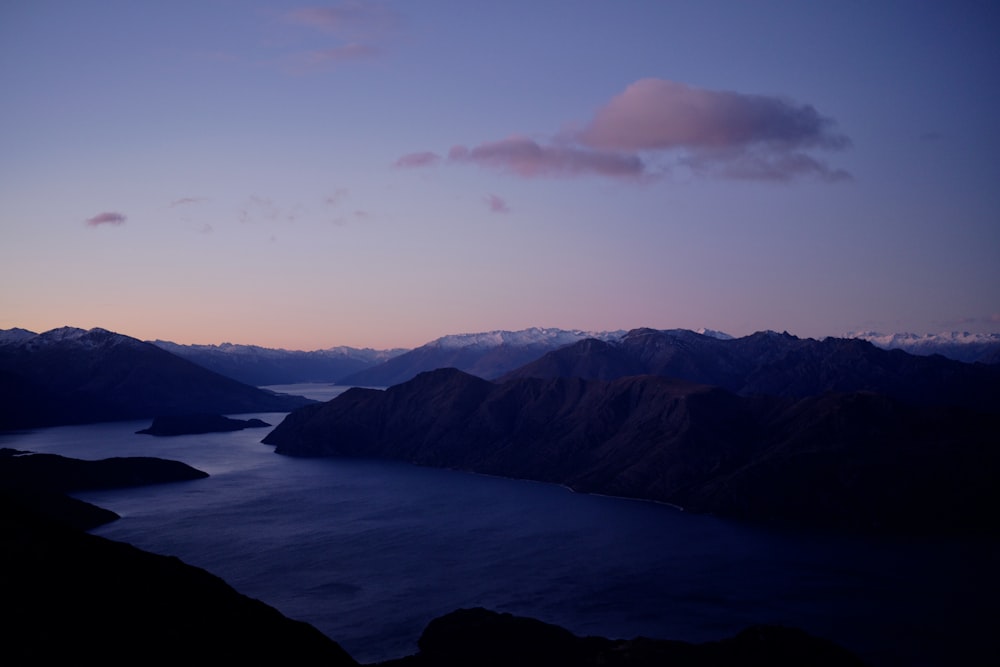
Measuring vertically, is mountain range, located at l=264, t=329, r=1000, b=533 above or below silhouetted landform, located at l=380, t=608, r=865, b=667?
above

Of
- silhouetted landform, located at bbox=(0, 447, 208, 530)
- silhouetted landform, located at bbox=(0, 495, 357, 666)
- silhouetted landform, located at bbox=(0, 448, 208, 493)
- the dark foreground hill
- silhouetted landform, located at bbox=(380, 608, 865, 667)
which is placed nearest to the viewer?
silhouetted landform, located at bbox=(0, 495, 357, 666)

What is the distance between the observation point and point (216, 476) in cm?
14112

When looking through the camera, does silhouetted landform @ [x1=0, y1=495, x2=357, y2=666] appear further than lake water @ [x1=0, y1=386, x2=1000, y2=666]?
No

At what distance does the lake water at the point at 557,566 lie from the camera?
6194 centimetres

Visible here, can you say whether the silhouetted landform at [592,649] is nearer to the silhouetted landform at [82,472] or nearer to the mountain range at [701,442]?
the mountain range at [701,442]

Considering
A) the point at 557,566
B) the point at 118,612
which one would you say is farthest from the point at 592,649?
the point at 118,612

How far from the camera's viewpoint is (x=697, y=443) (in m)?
127

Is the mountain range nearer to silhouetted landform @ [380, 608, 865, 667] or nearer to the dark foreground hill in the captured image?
silhouetted landform @ [380, 608, 865, 667]

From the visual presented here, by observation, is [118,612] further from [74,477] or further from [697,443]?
[697,443]

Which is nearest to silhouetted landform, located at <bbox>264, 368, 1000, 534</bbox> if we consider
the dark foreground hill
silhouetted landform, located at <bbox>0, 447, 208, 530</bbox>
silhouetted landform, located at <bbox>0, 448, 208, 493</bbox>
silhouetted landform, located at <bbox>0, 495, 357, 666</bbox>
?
silhouetted landform, located at <bbox>0, 448, 208, 493</bbox>

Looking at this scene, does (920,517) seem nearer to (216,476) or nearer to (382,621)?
(382,621)

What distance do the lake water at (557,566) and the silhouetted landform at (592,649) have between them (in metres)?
4.55

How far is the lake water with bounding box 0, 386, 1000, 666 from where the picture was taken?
61.9 m

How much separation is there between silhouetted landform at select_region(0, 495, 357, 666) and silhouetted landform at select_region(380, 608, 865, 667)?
17216 millimetres
